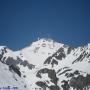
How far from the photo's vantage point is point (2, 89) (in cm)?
10062

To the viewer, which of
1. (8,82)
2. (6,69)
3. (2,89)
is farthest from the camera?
(6,69)

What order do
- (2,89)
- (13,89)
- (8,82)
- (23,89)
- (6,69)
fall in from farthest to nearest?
(6,69) < (23,89) < (8,82) < (13,89) < (2,89)

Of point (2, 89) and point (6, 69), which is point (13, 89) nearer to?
point (2, 89)

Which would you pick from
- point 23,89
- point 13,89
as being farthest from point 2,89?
point 23,89

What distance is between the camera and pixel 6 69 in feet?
464

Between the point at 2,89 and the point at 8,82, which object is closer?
the point at 2,89

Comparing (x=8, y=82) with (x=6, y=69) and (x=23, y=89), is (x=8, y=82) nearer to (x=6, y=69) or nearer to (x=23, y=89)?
(x=23, y=89)

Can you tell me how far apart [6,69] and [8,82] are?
2266cm

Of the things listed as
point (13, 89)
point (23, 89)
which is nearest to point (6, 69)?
point (23, 89)

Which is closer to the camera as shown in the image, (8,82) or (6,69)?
(8,82)

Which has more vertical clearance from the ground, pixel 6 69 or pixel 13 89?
pixel 6 69

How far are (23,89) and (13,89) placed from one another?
2175 cm

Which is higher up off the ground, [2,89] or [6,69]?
[6,69]

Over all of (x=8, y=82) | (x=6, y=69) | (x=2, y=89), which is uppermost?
(x=6, y=69)
